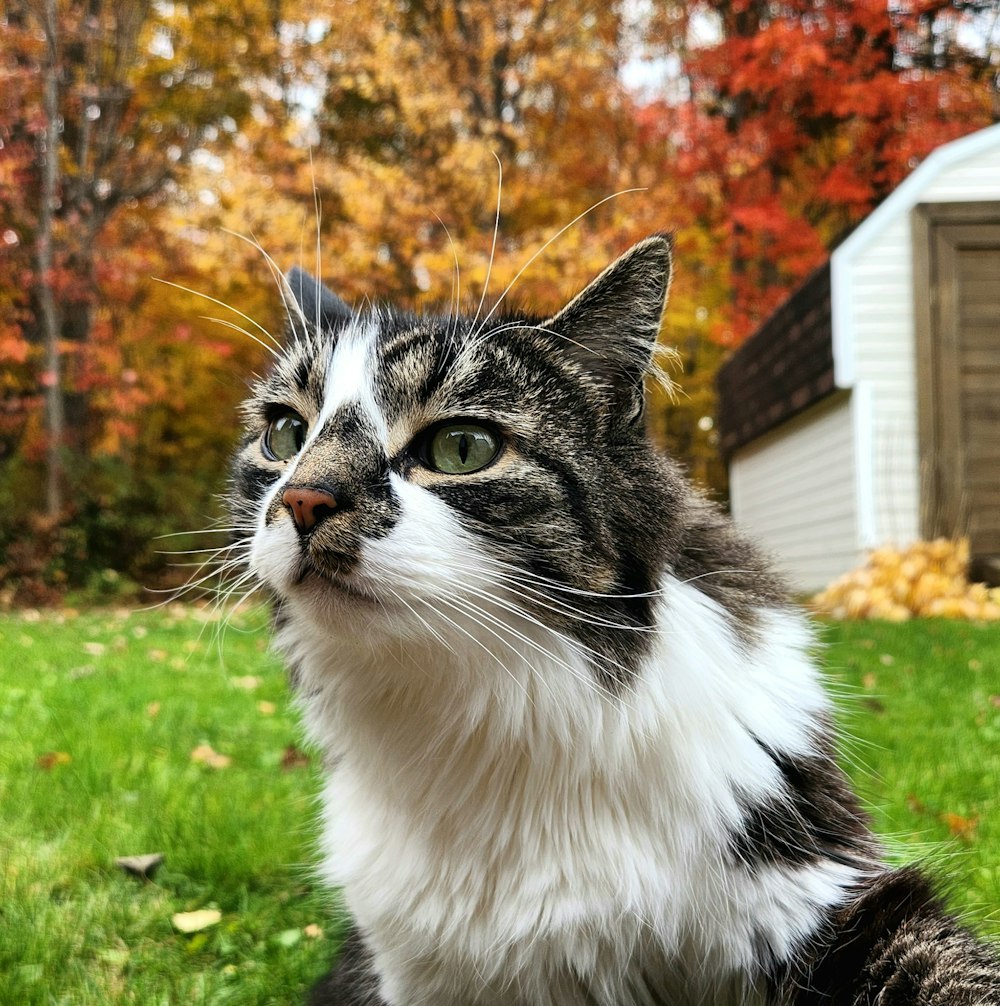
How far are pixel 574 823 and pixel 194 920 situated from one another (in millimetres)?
1369

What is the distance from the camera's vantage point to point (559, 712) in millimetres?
1465

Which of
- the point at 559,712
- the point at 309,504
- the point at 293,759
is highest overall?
the point at 309,504

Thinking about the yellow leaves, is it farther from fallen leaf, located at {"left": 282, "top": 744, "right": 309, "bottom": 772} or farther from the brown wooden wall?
the brown wooden wall

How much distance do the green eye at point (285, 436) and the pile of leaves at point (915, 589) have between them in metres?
6.39

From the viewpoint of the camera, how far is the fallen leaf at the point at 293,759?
384cm

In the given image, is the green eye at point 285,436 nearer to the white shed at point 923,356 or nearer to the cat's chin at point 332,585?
the cat's chin at point 332,585

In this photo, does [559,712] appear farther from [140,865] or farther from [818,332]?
[818,332]

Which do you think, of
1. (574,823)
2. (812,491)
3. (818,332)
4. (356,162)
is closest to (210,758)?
(574,823)

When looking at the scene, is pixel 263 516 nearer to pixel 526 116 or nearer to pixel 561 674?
pixel 561 674

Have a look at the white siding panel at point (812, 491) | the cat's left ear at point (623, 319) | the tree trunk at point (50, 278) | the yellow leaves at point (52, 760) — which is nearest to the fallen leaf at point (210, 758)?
the yellow leaves at point (52, 760)

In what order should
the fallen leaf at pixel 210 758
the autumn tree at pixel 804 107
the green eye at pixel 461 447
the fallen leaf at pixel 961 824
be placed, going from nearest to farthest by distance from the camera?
1. the green eye at pixel 461 447
2. the fallen leaf at pixel 961 824
3. the fallen leaf at pixel 210 758
4. the autumn tree at pixel 804 107

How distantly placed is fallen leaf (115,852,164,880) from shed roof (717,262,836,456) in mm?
7889

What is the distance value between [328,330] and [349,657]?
2.50 feet

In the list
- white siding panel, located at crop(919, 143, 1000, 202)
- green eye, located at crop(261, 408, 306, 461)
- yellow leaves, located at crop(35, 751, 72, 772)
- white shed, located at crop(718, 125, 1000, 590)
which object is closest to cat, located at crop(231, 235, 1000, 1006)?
green eye, located at crop(261, 408, 306, 461)
